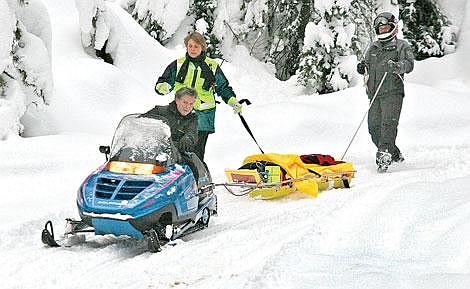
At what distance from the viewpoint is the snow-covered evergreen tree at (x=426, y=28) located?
1673 cm

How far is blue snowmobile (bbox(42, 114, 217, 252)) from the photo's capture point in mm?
5137

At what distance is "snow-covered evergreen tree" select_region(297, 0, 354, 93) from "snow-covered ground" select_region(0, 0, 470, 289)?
119 centimetres

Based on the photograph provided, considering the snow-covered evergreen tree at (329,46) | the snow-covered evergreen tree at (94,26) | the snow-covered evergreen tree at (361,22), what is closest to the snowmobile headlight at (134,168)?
the snow-covered evergreen tree at (94,26)

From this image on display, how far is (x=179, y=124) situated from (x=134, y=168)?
0.92m

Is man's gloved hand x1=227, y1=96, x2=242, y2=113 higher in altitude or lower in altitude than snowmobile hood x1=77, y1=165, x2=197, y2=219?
higher

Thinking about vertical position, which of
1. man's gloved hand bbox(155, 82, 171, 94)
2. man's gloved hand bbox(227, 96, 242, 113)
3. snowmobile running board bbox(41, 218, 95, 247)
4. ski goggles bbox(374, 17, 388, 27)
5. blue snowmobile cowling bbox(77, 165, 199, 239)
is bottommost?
snowmobile running board bbox(41, 218, 95, 247)

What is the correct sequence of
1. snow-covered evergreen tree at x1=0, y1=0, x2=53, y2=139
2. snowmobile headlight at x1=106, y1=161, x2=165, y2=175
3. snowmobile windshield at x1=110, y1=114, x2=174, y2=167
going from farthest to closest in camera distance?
snow-covered evergreen tree at x1=0, y1=0, x2=53, y2=139 → snowmobile windshield at x1=110, y1=114, x2=174, y2=167 → snowmobile headlight at x1=106, y1=161, x2=165, y2=175

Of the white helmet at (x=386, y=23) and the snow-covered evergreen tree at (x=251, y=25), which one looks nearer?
the white helmet at (x=386, y=23)

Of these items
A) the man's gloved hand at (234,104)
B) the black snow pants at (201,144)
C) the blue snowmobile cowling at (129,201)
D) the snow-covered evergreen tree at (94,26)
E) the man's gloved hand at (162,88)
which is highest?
the snow-covered evergreen tree at (94,26)

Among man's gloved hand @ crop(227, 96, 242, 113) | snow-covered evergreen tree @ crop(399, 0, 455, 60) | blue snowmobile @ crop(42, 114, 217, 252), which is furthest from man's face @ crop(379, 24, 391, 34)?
snow-covered evergreen tree @ crop(399, 0, 455, 60)

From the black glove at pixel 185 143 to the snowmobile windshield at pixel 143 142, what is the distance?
0.21 m

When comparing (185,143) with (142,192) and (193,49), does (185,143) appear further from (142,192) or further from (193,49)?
(193,49)

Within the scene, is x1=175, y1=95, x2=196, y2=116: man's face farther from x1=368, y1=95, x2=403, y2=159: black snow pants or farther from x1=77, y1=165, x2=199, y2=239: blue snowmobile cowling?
x1=368, y1=95, x2=403, y2=159: black snow pants

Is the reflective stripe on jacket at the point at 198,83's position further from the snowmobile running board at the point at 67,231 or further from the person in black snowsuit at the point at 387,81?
the person in black snowsuit at the point at 387,81
